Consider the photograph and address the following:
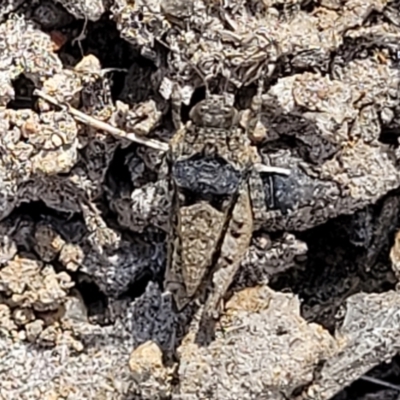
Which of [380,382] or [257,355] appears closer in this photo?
[257,355]

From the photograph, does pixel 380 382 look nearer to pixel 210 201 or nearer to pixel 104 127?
pixel 210 201

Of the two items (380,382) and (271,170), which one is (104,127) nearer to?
(271,170)

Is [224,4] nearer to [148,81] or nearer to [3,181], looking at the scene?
[148,81]

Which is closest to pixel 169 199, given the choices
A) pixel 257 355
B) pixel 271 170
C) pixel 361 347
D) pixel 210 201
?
pixel 210 201

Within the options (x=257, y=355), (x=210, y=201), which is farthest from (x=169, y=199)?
(x=257, y=355)

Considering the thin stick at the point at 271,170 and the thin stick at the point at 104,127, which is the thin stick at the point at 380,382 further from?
the thin stick at the point at 104,127

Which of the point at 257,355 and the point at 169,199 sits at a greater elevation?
the point at 169,199

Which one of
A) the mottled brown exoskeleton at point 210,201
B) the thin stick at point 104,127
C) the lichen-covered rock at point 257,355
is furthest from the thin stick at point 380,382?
the thin stick at point 104,127
